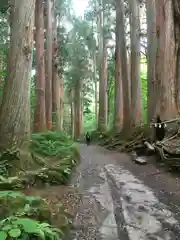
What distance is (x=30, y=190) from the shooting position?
5621 millimetres

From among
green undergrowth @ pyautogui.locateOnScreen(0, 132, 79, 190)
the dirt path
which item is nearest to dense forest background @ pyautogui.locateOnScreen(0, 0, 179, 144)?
green undergrowth @ pyautogui.locateOnScreen(0, 132, 79, 190)

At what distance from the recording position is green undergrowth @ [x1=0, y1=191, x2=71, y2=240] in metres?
2.91

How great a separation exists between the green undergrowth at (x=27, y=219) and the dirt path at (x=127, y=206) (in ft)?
0.93

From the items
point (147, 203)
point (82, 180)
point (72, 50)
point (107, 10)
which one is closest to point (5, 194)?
point (147, 203)

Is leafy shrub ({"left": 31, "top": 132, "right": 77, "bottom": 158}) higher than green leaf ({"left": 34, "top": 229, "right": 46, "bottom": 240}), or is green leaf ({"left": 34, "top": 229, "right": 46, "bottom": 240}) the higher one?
leafy shrub ({"left": 31, "top": 132, "right": 77, "bottom": 158})

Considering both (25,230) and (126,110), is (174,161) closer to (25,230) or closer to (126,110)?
(25,230)

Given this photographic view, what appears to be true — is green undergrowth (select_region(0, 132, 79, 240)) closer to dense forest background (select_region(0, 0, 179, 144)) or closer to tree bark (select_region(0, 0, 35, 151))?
tree bark (select_region(0, 0, 35, 151))

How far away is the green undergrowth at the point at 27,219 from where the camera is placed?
2.91 meters

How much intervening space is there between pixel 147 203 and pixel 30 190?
1976mm

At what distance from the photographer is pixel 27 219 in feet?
9.99

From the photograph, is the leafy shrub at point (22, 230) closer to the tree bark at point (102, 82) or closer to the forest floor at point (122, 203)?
the forest floor at point (122, 203)

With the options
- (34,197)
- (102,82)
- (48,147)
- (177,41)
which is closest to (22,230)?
(34,197)

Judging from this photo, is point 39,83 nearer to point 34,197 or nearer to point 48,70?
point 48,70

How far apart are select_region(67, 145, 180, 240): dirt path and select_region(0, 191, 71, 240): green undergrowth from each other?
282 millimetres
